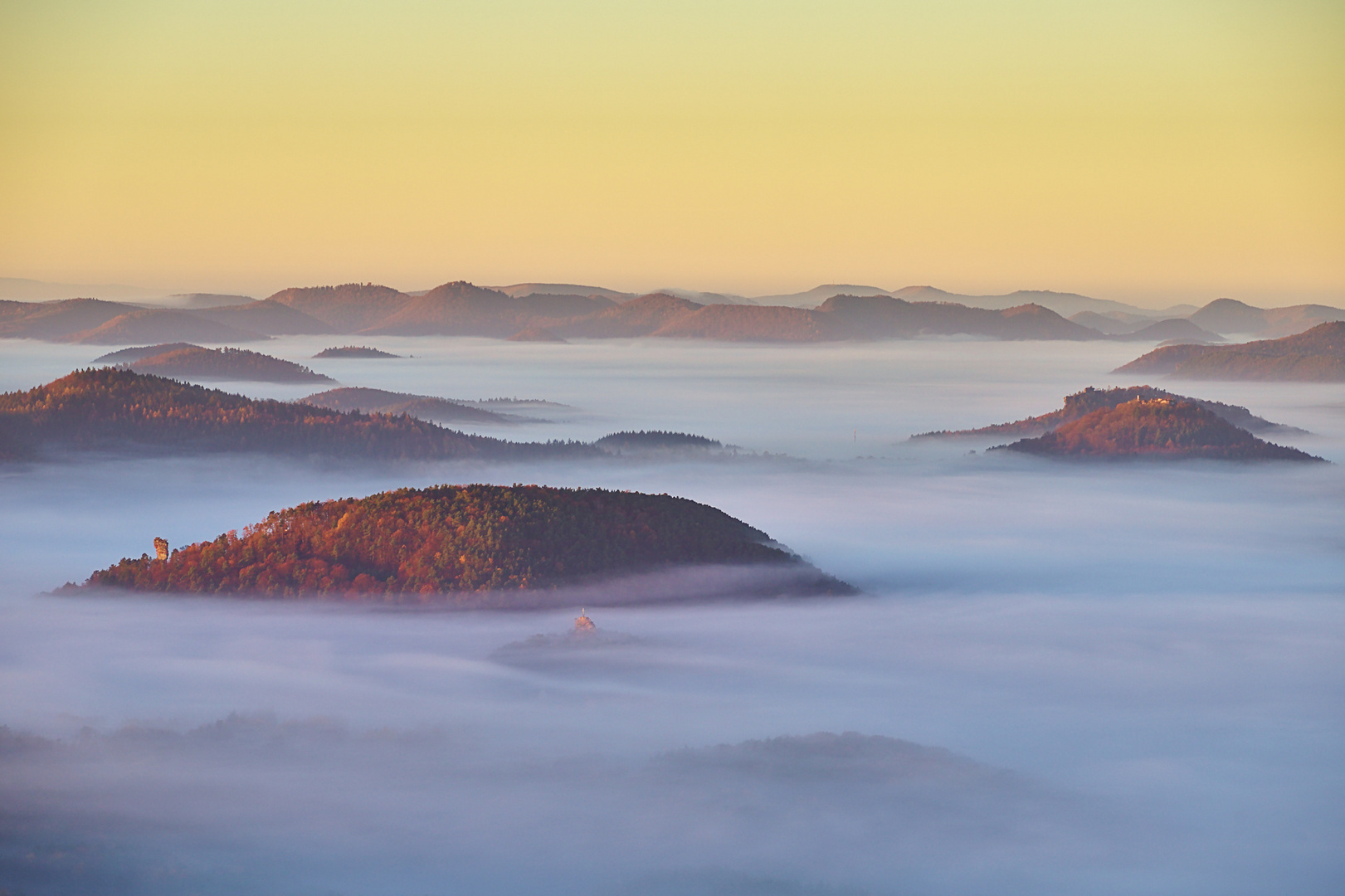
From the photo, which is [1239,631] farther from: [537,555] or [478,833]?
[478,833]

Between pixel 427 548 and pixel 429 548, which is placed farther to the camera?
pixel 427 548

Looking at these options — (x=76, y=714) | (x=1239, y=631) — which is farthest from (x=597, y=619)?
(x=1239, y=631)

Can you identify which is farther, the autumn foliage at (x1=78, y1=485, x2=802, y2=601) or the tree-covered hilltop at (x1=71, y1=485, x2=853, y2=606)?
the tree-covered hilltop at (x1=71, y1=485, x2=853, y2=606)

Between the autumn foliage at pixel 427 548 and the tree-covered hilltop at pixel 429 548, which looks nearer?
the autumn foliage at pixel 427 548
